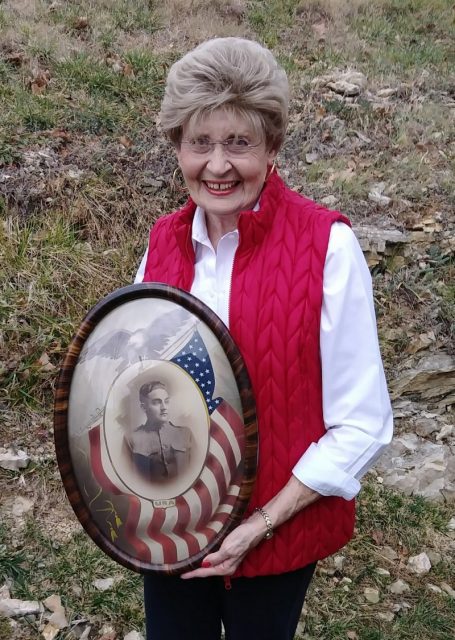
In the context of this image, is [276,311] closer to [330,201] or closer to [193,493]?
[193,493]

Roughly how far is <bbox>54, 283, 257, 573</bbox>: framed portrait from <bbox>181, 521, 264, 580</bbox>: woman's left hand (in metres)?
0.02

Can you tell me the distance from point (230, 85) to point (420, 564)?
2.67 metres

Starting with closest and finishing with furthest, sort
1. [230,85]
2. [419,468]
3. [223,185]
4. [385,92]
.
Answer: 1. [230,85]
2. [223,185]
3. [419,468]
4. [385,92]

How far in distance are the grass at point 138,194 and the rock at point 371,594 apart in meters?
0.03

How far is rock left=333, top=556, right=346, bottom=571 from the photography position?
10.7ft

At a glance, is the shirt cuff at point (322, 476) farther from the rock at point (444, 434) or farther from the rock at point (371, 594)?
the rock at point (444, 434)

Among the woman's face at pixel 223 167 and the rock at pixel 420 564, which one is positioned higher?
the woman's face at pixel 223 167

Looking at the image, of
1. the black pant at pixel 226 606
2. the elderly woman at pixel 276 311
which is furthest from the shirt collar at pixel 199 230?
the black pant at pixel 226 606

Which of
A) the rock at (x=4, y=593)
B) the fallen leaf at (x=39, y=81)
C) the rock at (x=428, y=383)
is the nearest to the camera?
the rock at (x=4, y=593)

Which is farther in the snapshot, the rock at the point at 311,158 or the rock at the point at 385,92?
the rock at the point at 385,92

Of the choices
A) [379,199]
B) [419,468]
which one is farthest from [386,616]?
[379,199]

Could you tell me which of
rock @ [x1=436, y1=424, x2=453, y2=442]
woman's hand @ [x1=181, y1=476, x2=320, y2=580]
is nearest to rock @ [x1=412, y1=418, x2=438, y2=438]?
rock @ [x1=436, y1=424, x2=453, y2=442]

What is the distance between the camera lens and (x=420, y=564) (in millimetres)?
3322

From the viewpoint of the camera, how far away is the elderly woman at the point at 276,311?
1523mm
